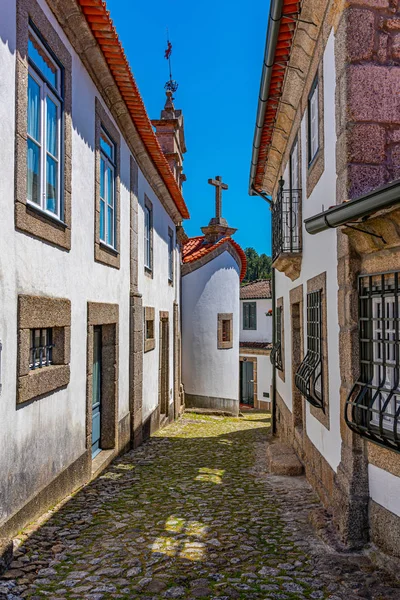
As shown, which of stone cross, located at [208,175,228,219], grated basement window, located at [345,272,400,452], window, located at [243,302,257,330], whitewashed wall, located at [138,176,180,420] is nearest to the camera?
grated basement window, located at [345,272,400,452]

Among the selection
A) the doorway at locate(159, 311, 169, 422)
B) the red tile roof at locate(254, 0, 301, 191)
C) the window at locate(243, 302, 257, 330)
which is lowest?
the doorway at locate(159, 311, 169, 422)

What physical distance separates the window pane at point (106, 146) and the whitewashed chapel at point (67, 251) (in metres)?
0.02

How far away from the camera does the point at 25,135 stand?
4.38 meters

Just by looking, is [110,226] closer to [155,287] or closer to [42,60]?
[42,60]

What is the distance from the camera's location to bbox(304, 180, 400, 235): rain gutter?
3252 mm

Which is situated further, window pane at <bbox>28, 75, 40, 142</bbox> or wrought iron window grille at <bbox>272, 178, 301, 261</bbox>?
wrought iron window grille at <bbox>272, 178, 301, 261</bbox>

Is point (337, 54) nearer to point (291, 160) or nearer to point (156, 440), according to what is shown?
point (291, 160)

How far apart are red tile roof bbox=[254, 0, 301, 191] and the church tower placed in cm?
626

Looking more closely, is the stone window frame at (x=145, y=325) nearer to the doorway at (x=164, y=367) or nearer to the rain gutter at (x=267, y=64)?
the doorway at (x=164, y=367)

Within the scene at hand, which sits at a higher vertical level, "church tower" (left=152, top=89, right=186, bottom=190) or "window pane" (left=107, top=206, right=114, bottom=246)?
"church tower" (left=152, top=89, right=186, bottom=190)

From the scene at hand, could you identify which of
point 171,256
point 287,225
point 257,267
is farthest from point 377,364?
point 257,267

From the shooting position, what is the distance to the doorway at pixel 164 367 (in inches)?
503

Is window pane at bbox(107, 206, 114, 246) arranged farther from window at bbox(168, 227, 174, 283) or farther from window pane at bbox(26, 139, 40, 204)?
window at bbox(168, 227, 174, 283)

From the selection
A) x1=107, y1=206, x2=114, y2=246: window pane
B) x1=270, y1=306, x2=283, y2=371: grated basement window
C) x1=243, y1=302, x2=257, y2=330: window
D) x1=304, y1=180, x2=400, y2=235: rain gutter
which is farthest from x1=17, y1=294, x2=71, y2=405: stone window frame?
x1=243, y1=302, x2=257, y2=330: window
